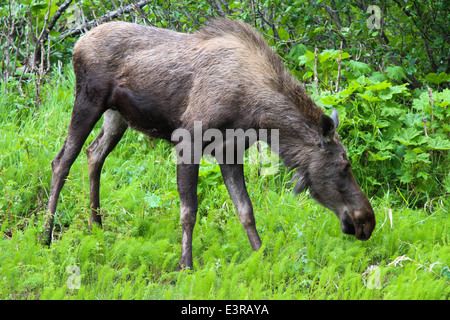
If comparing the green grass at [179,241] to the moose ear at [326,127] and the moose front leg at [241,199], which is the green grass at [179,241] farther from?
the moose ear at [326,127]

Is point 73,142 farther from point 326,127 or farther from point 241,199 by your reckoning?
point 326,127

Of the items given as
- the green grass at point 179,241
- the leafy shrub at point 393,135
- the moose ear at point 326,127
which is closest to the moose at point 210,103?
the moose ear at point 326,127

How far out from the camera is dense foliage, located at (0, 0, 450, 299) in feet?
15.2

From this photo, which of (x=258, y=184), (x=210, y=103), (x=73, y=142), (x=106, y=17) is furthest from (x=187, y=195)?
(x=106, y=17)

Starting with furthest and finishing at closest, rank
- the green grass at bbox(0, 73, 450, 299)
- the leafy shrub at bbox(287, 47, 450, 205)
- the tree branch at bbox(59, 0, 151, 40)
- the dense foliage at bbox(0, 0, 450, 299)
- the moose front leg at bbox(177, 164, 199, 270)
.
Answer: the tree branch at bbox(59, 0, 151, 40) < the leafy shrub at bbox(287, 47, 450, 205) < the moose front leg at bbox(177, 164, 199, 270) < the dense foliage at bbox(0, 0, 450, 299) < the green grass at bbox(0, 73, 450, 299)

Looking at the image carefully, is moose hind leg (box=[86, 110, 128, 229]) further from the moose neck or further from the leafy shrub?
the leafy shrub

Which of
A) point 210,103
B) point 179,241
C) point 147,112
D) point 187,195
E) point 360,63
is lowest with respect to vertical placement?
point 179,241

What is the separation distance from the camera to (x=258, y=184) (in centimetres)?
660

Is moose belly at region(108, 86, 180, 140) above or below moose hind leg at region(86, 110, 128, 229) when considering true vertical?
above

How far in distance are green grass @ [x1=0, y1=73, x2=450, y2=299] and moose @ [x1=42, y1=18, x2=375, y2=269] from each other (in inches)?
10.8

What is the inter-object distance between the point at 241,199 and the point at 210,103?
1.03 meters

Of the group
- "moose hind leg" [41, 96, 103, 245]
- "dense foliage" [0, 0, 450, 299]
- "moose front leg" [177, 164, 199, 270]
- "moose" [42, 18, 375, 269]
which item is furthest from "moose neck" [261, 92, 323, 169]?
"moose hind leg" [41, 96, 103, 245]
